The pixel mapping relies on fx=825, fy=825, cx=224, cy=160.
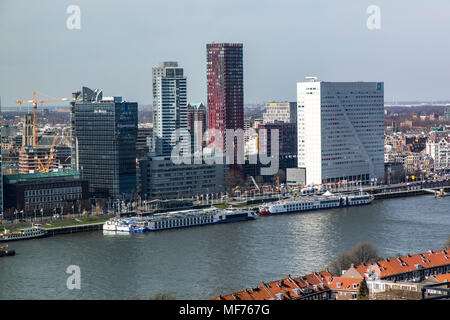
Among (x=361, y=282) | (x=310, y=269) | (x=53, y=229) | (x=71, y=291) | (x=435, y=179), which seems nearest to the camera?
(x=361, y=282)

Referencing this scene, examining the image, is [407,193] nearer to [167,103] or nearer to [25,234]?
[167,103]

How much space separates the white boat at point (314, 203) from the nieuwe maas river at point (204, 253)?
2.92ft

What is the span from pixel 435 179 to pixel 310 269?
18.8 meters

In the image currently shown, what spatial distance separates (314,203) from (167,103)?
707 cm

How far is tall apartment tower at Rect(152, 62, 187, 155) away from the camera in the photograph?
26.9m

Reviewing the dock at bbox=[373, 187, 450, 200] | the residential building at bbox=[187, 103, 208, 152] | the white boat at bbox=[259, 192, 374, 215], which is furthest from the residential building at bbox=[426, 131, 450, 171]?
the white boat at bbox=[259, 192, 374, 215]

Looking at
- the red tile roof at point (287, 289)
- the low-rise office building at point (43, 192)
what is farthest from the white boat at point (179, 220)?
the red tile roof at point (287, 289)

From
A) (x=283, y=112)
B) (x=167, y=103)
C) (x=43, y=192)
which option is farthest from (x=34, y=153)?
(x=283, y=112)

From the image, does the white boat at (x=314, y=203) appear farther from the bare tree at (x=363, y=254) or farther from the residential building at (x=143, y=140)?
the residential building at (x=143, y=140)

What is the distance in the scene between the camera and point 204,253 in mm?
14141

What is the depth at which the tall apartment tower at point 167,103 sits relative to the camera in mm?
26875
